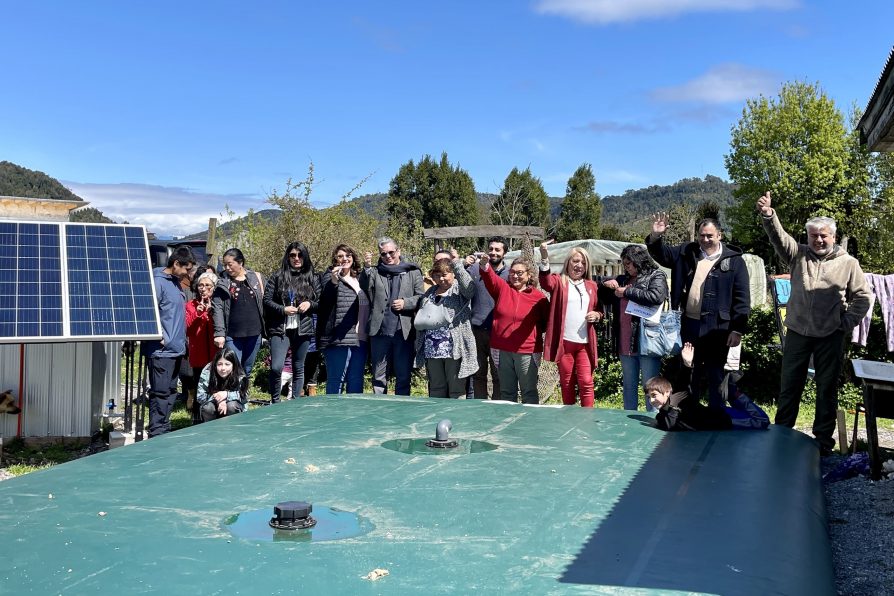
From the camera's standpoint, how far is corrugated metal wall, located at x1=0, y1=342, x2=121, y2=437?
6.89m

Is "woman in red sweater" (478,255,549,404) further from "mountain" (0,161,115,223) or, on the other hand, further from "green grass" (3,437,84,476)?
"mountain" (0,161,115,223)

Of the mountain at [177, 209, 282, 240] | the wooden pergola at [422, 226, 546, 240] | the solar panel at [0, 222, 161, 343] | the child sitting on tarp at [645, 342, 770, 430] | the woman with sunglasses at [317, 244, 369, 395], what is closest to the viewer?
the child sitting on tarp at [645, 342, 770, 430]

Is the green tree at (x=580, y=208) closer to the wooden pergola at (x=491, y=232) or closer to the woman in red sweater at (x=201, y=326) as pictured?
the wooden pergola at (x=491, y=232)

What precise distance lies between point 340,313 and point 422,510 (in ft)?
13.9

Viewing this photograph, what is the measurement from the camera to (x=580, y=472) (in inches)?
163

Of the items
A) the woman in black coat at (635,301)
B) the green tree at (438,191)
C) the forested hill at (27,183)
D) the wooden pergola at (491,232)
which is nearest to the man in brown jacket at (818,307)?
the woman in black coat at (635,301)

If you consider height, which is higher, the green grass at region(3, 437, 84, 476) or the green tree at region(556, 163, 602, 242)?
the green tree at region(556, 163, 602, 242)

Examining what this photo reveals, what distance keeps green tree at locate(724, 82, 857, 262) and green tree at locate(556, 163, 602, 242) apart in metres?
9.68

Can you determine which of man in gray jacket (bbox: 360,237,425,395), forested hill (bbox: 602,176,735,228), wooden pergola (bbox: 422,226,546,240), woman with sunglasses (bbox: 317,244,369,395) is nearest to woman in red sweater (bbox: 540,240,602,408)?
man in gray jacket (bbox: 360,237,425,395)

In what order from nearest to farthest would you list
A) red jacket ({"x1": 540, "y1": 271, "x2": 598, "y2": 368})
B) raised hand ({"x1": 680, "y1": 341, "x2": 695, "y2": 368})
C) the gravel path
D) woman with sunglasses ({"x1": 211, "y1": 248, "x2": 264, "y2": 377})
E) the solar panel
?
1. the gravel path
2. the solar panel
3. raised hand ({"x1": 680, "y1": 341, "x2": 695, "y2": 368})
4. red jacket ({"x1": 540, "y1": 271, "x2": 598, "y2": 368})
5. woman with sunglasses ({"x1": 211, "y1": 248, "x2": 264, "y2": 377})

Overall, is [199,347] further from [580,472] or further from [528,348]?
[580,472]

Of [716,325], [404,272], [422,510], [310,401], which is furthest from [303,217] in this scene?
[422,510]

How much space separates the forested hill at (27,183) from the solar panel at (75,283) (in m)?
60.2

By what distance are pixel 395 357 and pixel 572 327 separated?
1.70 m
